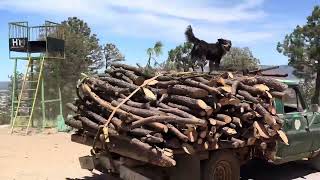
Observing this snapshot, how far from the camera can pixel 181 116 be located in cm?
755

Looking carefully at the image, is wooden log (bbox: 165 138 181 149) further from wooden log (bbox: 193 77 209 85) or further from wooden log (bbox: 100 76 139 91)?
wooden log (bbox: 100 76 139 91)

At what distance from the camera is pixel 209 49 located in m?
10.7

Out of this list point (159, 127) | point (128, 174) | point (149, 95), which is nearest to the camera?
point (159, 127)

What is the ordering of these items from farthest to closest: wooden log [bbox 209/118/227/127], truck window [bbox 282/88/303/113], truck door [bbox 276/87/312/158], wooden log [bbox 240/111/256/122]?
truck window [bbox 282/88/303/113] < truck door [bbox 276/87/312/158] < wooden log [bbox 240/111/256/122] < wooden log [bbox 209/118/227/127]

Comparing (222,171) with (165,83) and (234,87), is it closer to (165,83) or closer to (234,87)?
(234,87)

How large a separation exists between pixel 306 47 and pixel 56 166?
23.1m

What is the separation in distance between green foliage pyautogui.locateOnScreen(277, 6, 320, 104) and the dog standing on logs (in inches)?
792

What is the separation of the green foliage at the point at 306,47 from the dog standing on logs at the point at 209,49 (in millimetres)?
20116

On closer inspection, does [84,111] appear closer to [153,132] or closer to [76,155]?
[153,132]

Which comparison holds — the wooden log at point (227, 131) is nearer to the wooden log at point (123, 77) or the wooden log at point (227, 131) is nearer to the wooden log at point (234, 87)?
the wooden log at point (234, 87)

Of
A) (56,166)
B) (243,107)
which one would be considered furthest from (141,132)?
(56,166)

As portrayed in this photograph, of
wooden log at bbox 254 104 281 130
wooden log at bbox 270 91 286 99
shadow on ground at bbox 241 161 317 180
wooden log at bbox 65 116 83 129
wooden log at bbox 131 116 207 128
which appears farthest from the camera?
shadow on ground at bbox 241 161 317 180

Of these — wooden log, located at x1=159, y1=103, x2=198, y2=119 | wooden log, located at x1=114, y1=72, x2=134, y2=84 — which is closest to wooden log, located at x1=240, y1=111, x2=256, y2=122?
wooden log, located at x1=159, y1=103, x2=198, y2=119

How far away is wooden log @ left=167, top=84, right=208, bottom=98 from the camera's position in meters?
7.72
